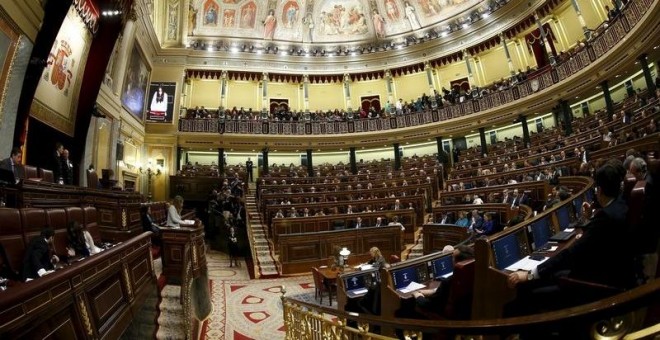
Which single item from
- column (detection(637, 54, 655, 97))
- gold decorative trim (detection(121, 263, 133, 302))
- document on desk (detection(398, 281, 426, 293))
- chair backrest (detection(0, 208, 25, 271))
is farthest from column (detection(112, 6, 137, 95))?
column (detection(637, 54, 655, 97))

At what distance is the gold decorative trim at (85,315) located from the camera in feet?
6.26

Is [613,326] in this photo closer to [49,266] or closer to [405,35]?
[49,266]

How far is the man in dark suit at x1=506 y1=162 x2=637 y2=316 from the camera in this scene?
165cm

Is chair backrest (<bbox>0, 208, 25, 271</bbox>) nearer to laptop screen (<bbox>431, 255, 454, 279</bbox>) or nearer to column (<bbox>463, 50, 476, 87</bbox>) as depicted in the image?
laptop screen (<bbox>431, 255, 454, 279</bbox>)

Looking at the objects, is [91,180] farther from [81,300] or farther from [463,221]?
[463,221]

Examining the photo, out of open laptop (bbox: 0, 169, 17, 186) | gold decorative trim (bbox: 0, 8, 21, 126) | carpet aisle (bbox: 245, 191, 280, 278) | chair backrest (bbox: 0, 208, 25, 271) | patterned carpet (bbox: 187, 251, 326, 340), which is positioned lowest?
patterned carpet (bbox: 187, 251, 326, 340)

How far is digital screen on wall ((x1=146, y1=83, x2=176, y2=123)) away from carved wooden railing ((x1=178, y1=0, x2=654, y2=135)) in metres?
1.00

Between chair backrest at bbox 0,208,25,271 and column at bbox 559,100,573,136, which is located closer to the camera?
chair backrest at bbox 0,208,25,271

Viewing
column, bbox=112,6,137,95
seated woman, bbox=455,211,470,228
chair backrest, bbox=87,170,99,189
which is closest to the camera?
chair backrest, bbox=87,170,99,189

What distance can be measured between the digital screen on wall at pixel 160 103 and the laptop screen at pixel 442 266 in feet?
48.7

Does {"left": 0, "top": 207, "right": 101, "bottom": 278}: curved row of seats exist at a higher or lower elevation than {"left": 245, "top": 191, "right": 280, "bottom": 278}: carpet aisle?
higher

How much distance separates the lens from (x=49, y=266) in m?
3.02

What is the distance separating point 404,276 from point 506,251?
4.39ft

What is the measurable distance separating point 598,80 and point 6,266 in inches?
586
